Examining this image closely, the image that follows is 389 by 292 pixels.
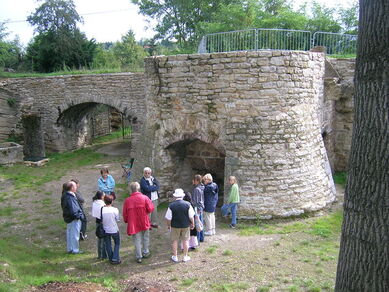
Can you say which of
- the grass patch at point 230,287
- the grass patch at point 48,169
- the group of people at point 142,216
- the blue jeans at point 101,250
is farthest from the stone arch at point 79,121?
the grass patch at point 230,287

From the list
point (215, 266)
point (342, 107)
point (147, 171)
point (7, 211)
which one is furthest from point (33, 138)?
point (215, 266)

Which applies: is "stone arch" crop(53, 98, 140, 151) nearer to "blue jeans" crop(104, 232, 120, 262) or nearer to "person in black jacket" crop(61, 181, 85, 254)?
"person in black jacket" crop(61, 181, 85, 254)

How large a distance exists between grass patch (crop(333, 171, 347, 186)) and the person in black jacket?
726 centimetres

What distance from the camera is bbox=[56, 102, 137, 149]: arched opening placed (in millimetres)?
16631

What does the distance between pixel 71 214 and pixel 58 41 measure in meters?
17.6

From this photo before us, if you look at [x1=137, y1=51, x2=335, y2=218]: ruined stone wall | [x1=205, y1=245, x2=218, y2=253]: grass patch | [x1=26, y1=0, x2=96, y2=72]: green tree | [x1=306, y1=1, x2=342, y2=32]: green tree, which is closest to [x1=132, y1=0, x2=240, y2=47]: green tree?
[x1=26, y1=0, x2=96, y2=72]: green tree

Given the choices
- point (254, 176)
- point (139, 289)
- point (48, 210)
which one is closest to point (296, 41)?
point (254, 176)

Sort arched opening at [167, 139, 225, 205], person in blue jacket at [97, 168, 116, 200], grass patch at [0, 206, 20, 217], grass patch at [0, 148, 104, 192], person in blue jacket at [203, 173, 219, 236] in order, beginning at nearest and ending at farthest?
person in blue jacket at [203, 173, 219, 236]
person in blue jacket at [97, 168, 116, 200]
grass patch at [0, 206, 20, 217]
arched opening at [167, 139, 225, 205]
grass patch at [0, 148, 104, 192]

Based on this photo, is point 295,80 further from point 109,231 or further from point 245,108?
point 109,231

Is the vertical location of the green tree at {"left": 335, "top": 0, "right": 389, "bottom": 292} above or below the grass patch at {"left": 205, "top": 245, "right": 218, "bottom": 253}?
above

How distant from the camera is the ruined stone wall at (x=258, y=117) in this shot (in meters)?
7.46

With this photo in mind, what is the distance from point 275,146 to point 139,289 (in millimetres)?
3979

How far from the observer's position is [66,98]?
15.9 metres

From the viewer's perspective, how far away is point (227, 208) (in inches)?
296
